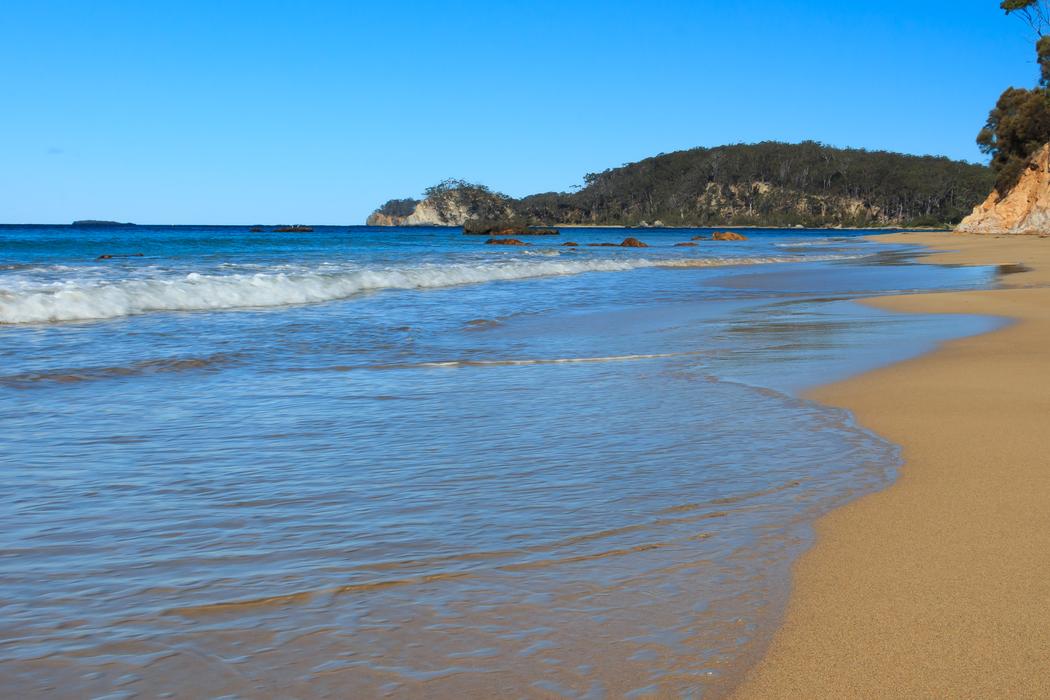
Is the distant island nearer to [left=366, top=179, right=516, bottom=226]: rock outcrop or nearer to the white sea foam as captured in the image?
[left=366, top=179, right=516, bottom=226]: rock outcrop

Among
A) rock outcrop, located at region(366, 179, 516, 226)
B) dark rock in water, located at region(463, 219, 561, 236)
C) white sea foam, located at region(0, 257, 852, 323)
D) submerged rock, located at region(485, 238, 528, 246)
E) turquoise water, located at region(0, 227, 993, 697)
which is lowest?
turquoise water, located at region(0, 227, 993, 697)

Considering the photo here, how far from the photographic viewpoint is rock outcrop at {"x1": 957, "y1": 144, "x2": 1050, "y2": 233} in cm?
5528

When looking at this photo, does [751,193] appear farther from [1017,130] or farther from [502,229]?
[1017,130]

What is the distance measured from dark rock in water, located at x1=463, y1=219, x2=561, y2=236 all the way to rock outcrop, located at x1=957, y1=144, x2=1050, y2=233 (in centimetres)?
3391

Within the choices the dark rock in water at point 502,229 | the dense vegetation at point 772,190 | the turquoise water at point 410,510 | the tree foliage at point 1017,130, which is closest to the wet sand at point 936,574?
the turquoise water at point 410,510

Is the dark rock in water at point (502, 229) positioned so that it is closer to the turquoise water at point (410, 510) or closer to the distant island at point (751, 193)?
the distant island at point (751, 193)

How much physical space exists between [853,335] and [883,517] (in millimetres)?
6742

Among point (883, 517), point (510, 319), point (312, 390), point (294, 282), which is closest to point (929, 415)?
point (883, 517)

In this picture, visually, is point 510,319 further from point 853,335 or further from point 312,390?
point 312,390

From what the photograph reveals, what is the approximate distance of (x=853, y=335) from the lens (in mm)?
9836

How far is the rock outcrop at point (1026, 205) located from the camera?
55.3 meters

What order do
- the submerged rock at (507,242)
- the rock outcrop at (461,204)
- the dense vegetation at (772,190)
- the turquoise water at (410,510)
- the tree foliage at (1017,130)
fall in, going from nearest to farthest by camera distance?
the turquoise water at (410,510) < the submerged rock at (507,242) < the tree foliage at (1017,130) < the rock outcrop at (461,204) < the dense vegetation at (772,190)

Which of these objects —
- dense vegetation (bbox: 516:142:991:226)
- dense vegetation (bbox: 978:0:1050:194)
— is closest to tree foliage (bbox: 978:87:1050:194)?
dense vegetation (bbox: 978:0:1050:194)

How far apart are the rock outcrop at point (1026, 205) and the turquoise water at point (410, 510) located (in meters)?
54.4
